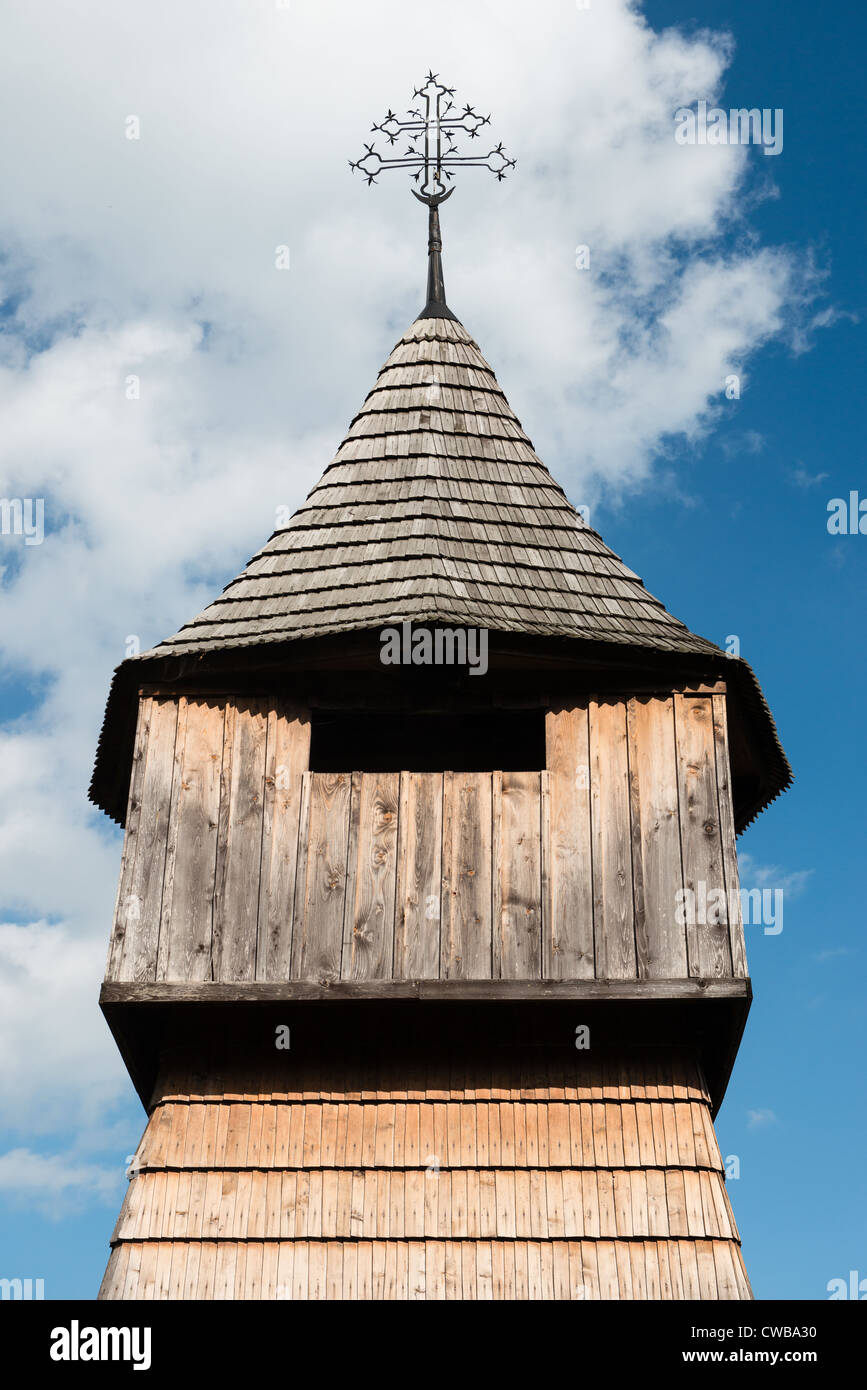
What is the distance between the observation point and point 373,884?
1009cm

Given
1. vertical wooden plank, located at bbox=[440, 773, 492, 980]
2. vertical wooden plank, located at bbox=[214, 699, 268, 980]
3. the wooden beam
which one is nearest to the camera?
the wooden beam

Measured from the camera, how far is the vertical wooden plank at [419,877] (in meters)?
9.82

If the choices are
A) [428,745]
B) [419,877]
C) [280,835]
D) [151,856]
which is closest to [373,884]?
[419,877]

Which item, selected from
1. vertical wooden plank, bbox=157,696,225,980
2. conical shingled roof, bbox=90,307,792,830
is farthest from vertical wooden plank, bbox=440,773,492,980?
vertical wooden plank, bbox=157,696,225,980

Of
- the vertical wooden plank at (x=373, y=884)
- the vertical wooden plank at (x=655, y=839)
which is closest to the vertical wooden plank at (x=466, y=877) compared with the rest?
the vertical wooden plank at (x=373, y=884)

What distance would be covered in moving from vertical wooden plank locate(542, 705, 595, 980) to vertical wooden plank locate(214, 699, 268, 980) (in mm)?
1700

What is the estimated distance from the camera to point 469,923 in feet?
32.6

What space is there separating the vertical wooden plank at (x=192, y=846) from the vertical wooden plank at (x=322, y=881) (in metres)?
0.53

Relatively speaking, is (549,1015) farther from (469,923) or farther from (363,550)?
(363,550)

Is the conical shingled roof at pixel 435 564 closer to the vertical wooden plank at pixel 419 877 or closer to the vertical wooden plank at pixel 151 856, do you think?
the vertical wooden plank at pixel 151 856

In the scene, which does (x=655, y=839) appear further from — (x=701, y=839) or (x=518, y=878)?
(x=518, y=878)

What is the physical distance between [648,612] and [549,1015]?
286cm

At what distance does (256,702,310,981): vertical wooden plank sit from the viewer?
9.91 meters

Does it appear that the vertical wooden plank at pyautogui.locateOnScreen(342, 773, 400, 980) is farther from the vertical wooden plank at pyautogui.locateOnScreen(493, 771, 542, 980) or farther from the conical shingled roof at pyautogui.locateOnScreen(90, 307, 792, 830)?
the conical shingled roof at pyautogui.locateOnScreen(90, 307, 792, 830)
